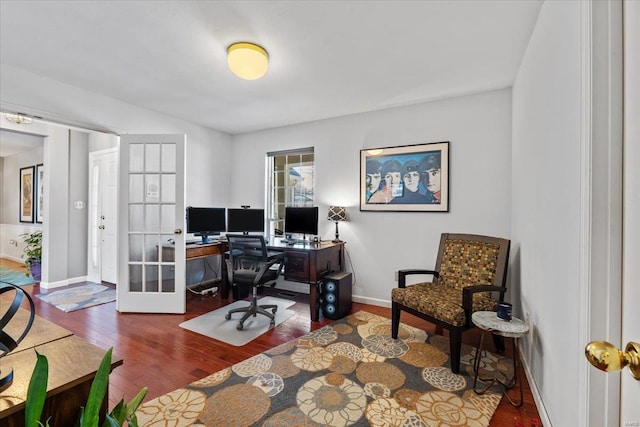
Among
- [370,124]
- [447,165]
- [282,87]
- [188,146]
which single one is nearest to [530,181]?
[447,165]

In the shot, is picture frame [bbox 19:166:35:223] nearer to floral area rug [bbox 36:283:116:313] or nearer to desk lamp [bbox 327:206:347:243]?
floral area rug [bbox 36:283:116:313]

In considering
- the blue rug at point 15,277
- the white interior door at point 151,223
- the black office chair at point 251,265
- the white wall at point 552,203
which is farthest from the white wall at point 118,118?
the white wall at point 552,203

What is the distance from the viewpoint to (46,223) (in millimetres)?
4293

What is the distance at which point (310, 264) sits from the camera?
322 centimetres

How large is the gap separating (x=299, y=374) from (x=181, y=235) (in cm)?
214

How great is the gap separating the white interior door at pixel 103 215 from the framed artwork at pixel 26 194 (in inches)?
98.1

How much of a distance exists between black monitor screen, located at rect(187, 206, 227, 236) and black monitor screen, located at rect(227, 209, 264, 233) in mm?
138

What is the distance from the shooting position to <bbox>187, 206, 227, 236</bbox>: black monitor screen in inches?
152

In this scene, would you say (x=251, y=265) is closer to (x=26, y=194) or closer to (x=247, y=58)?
(x=247, y=58)

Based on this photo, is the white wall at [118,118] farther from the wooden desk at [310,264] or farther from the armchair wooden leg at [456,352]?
the armchair wooden leg at [456,352]

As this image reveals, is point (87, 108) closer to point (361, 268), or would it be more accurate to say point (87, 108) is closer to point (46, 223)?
point (46, 223)

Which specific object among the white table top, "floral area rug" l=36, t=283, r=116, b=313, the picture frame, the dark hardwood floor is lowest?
the dark hardwood floor

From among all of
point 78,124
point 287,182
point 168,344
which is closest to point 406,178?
A: point 287,182

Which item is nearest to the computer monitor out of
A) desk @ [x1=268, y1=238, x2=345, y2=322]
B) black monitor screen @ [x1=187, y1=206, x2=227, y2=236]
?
black monitor screen @ [x1=187, y1=206, x2=227, y2=236]
